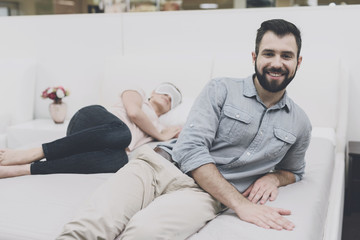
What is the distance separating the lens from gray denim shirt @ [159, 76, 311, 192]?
1.42 meters

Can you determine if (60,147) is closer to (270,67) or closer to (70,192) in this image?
(70,192)

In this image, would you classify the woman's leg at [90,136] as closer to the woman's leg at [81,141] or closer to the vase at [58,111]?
the woman's leg at [81,141]

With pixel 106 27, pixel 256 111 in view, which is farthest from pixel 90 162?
pixel 106 27

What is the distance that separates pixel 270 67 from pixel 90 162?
34.4 inches

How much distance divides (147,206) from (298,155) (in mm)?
621

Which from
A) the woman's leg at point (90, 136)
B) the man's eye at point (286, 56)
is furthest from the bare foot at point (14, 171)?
the man's eye at point (286, 56)

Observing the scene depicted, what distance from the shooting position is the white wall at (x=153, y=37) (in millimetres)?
2607

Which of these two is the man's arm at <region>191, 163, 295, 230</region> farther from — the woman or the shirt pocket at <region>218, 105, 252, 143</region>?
the woman

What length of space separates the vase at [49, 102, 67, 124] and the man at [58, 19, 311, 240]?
1.63 m

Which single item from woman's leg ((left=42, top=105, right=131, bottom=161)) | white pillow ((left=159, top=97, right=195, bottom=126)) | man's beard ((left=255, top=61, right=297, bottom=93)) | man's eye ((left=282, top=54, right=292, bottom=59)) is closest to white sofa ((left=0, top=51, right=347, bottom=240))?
white pillow ((left=159, top=97, right=195, bottom=126))

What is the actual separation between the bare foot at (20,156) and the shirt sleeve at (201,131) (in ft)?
2.32

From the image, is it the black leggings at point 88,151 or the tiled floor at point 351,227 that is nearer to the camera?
the black leggings at point 88,151

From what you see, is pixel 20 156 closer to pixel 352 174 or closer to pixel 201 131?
pixel 201 131

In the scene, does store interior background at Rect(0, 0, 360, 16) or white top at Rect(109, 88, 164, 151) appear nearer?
white top at Rect(109, 88, 164, 151)
